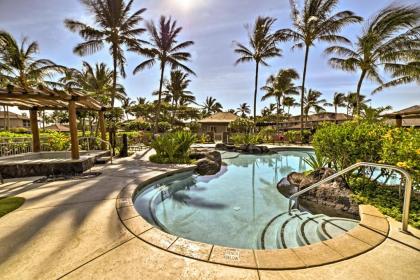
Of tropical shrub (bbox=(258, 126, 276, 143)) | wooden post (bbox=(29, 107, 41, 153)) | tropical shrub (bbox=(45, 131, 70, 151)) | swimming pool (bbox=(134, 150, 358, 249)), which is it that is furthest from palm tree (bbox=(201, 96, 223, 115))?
swimming pool (bbox=(134, 150, 358, 249))

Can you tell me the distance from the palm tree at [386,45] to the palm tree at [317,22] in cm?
139

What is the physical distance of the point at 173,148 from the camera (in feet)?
30.1

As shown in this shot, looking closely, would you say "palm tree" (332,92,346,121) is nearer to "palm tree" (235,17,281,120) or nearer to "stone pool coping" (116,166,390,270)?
"palm tree" (235,17,281,120)

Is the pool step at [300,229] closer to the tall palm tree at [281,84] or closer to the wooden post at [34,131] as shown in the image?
the wooden post at [34,131]

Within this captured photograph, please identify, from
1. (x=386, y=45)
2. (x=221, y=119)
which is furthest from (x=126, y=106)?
(x=386, y=45)

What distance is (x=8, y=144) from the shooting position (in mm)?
8750

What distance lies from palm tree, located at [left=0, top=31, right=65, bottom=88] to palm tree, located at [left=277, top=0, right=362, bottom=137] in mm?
20583

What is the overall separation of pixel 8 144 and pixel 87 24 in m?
10.0

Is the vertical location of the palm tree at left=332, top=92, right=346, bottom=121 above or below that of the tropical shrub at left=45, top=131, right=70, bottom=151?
above

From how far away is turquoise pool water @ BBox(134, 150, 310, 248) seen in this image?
3547mm

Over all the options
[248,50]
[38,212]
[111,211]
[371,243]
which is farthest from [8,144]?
[248,50]

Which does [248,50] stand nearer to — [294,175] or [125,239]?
[294,175]

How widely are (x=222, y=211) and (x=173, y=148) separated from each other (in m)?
5.25

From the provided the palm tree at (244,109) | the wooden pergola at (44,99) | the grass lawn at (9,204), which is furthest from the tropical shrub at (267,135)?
the palm tree at (244,109)
